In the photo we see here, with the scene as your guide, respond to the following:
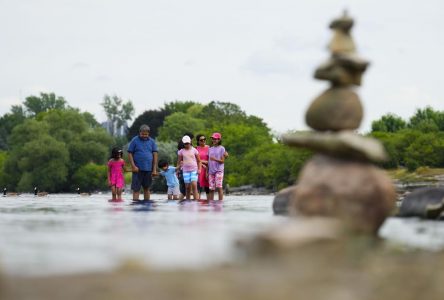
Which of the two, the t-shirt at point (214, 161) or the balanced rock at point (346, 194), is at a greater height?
the t-shirt at point (214, 161)

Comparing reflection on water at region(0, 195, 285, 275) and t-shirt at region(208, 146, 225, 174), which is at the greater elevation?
t-shirt at region(208, 146, 225, 174)

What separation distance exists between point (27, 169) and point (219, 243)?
346ft

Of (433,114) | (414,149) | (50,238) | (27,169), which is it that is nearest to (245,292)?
(50,238)

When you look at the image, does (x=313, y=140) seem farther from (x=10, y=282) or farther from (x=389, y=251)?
(x=10, y=282)

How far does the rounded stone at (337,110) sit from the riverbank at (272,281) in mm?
2424

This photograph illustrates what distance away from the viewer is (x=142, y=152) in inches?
958

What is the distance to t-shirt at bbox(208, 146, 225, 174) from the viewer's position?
25.0 meters

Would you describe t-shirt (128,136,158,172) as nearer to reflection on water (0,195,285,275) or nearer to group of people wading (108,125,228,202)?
group of people wading (108,125,228,202)

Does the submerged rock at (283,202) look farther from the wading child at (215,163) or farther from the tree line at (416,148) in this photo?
the tree line at (416,148)

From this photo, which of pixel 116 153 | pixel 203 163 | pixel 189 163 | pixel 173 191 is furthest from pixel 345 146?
pixel 173 191

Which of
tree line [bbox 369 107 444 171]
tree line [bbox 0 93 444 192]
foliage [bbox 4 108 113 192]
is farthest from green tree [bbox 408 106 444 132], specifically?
foliage [bbox 4 108 113 192]

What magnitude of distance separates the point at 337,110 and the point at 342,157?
2.04 feet

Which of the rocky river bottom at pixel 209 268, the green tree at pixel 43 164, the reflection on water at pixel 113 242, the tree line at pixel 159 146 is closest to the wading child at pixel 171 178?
the reflection on water at pixel 113 242

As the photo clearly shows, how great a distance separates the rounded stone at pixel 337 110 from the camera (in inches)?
404
